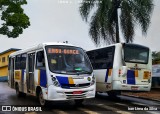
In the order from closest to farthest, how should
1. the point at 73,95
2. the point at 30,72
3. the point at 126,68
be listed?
the point at 73,95, the point at 30,72, the point at 126,68

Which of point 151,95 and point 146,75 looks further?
point 151,95

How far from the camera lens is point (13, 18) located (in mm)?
23875

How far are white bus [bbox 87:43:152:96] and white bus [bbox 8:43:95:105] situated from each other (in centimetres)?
226

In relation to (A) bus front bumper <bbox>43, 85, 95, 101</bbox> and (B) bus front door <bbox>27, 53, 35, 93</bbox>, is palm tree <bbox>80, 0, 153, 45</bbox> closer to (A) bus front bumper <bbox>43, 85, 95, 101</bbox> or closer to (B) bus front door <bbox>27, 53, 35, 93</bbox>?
(B) bus front door <bbox>27, 53, 35, 93</bbox>

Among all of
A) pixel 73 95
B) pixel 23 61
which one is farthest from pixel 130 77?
pixel 23 61

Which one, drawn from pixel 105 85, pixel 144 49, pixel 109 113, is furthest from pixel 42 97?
pixel 144 49

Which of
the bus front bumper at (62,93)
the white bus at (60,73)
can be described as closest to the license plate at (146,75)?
the white bus at (60,73)

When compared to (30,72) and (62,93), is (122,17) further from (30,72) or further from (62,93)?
(62,93)

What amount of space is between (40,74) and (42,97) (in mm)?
970

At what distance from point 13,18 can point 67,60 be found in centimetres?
1297

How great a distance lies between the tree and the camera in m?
23.9

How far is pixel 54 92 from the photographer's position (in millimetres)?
11445

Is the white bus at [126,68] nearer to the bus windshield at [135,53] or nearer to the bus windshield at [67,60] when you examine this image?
the bus windshield at [135,53]

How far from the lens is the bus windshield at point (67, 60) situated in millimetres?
11898
